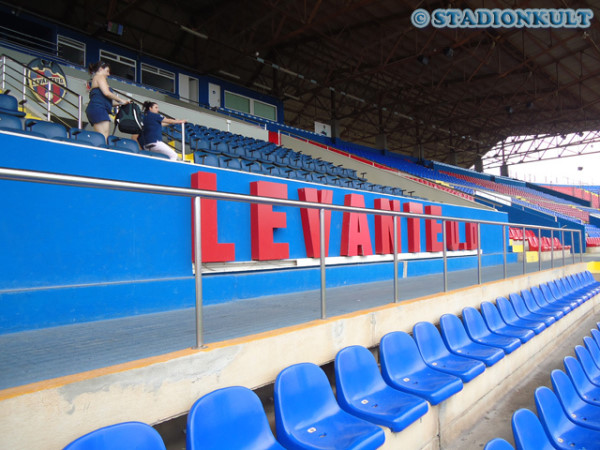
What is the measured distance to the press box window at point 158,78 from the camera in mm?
13703

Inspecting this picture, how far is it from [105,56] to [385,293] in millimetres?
13084

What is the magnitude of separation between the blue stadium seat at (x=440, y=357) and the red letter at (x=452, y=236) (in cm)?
440

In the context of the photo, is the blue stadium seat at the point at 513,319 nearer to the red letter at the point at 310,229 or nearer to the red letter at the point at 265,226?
the red letter at the point at 310,229

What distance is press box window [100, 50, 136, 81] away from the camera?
41.3 feet

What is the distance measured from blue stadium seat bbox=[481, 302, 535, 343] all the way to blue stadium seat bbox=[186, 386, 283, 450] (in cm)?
313

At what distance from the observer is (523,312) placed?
16.0ft

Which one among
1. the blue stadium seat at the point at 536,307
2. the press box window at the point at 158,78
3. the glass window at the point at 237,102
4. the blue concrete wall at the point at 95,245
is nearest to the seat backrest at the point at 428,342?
the blue concrete wall at the point at 95,245

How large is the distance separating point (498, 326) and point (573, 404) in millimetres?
1521

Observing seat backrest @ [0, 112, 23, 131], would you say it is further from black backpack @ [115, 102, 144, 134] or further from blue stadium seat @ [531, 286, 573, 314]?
blue stadium seat @ [531, 286, 573, 314]

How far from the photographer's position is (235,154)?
8383 mm

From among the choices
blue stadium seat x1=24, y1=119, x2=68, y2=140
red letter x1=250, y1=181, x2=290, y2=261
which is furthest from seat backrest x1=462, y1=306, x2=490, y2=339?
blue stadium seat x1=24, y1=119, x2=68, y2=140

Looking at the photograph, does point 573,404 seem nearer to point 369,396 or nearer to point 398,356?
point 398,356

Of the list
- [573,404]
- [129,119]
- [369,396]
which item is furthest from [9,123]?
[573,404]

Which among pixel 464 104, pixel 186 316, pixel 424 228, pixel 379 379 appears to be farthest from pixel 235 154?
pixel 464 104
